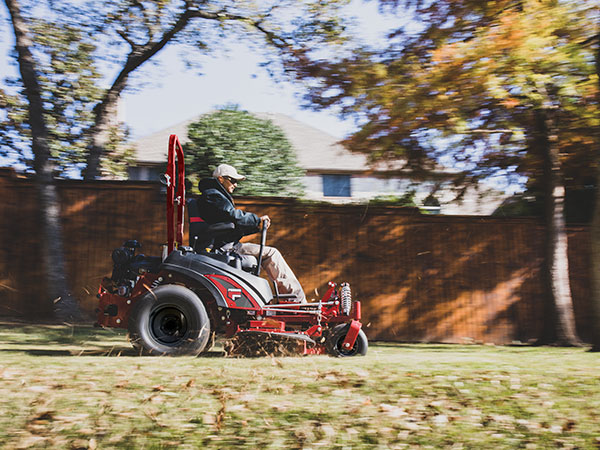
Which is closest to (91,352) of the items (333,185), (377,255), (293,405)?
(293,405)

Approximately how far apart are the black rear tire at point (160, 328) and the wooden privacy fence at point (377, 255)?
381cm

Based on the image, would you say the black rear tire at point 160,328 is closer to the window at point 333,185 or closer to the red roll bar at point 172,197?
the red roll bar at point 172,197

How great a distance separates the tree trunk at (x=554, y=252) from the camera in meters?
9.39

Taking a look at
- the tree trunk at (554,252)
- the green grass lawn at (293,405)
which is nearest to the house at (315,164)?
the tree trunk at (554,252)

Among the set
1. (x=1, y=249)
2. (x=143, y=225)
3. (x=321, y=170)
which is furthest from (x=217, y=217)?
(x=321, y=170)

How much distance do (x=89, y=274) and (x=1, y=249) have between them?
1.34m

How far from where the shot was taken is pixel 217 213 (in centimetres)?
599

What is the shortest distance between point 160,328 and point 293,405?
236cm

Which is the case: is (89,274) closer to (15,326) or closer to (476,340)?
(15,326)

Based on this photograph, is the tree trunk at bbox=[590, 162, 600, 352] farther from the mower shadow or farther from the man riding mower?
the mower shadow

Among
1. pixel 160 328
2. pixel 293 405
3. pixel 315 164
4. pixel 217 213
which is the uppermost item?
pixel 315 164

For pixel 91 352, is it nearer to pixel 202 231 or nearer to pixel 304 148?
pixel 202 231

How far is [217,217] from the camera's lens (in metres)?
6.01

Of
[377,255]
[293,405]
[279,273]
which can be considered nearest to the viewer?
[293,405]
